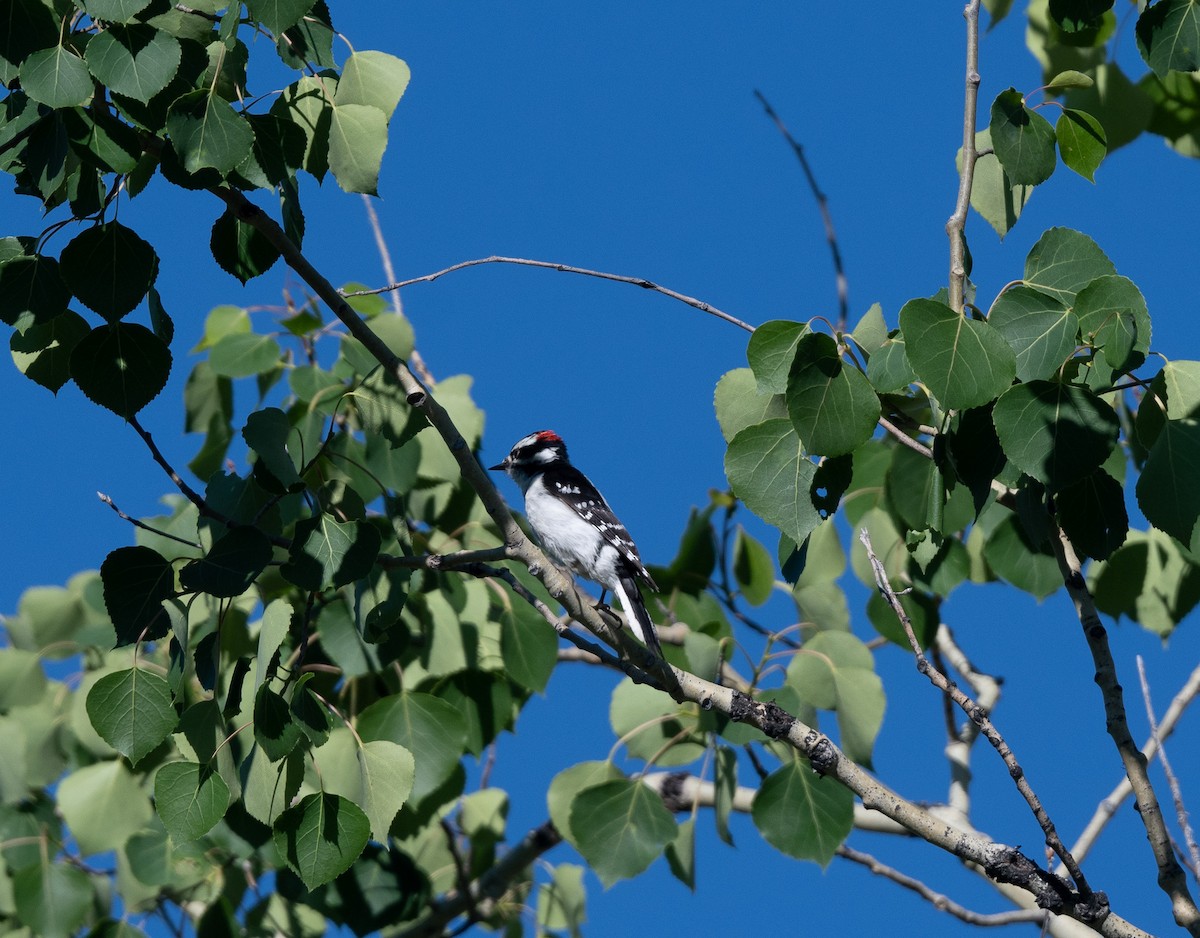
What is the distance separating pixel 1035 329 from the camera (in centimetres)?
252

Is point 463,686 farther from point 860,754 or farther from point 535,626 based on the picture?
point 860,754

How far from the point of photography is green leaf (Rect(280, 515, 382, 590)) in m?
2.72

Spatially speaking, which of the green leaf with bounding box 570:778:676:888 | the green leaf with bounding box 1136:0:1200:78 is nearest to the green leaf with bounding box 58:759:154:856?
the green leaf with bounding box 570:778:676:888

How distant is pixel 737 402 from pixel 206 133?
1.26 metres

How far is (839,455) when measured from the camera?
2557 mm

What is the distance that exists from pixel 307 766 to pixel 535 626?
1007 mm

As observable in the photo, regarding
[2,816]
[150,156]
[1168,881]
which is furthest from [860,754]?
[2,816]

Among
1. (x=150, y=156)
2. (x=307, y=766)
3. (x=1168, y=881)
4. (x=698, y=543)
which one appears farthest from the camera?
(x=698, y=543)

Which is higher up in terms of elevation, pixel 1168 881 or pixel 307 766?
pixel 307 766

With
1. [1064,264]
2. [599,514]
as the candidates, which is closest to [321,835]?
[1064,264]

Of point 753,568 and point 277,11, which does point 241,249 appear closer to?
point 277,11

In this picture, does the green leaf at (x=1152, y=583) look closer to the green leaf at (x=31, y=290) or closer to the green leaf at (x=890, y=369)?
the green leaf at (x=890, y=369)

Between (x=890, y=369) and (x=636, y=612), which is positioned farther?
(x=636, y=612)

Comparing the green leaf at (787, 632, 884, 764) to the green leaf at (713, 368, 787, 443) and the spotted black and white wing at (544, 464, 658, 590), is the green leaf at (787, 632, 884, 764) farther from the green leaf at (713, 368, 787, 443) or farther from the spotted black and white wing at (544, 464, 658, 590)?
the green leaf at (713, 368, 787, 443)
